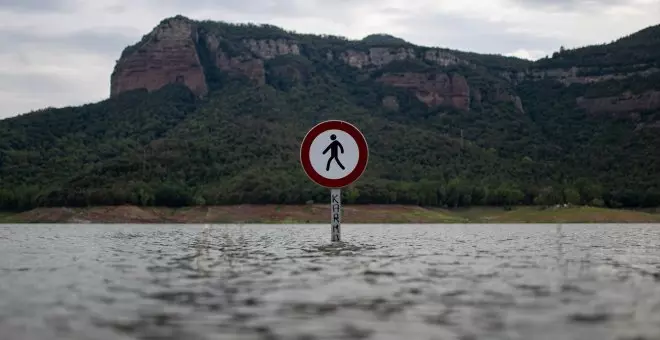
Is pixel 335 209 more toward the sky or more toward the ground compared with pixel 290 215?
more toward the sky

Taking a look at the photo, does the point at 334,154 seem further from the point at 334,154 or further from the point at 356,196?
the point at 356,196

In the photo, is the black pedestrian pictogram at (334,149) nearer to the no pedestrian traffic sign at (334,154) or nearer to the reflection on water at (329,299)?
the no pedestrian traffic sign at (334,154)

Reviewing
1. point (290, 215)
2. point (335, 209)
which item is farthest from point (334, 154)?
point (290, 215)

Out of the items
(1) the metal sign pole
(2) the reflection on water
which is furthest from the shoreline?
(2) the reflection on water

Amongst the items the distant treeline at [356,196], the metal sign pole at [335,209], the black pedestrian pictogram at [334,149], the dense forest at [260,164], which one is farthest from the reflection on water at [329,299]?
the dense forest at [260,164]

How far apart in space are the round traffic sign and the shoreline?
3814 inches

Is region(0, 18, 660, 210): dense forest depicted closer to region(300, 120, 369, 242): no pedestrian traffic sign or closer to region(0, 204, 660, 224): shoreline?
region(0, 204, 660, 224): shoreline

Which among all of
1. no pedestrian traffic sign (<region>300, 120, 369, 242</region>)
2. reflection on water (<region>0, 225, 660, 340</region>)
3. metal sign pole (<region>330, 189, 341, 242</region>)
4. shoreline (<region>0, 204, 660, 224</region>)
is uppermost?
no pedestrian traffic sign (<region>300, 120, 369, 242</region>)

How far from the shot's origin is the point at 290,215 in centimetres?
12669

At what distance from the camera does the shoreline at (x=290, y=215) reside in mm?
124188

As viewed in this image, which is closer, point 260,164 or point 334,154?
point 334,154

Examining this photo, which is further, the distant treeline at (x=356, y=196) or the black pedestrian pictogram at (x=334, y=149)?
the distant treeline at (x=356, y=196)

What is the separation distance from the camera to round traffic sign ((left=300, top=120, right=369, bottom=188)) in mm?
24484

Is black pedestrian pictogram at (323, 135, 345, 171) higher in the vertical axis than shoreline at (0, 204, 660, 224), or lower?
higher
